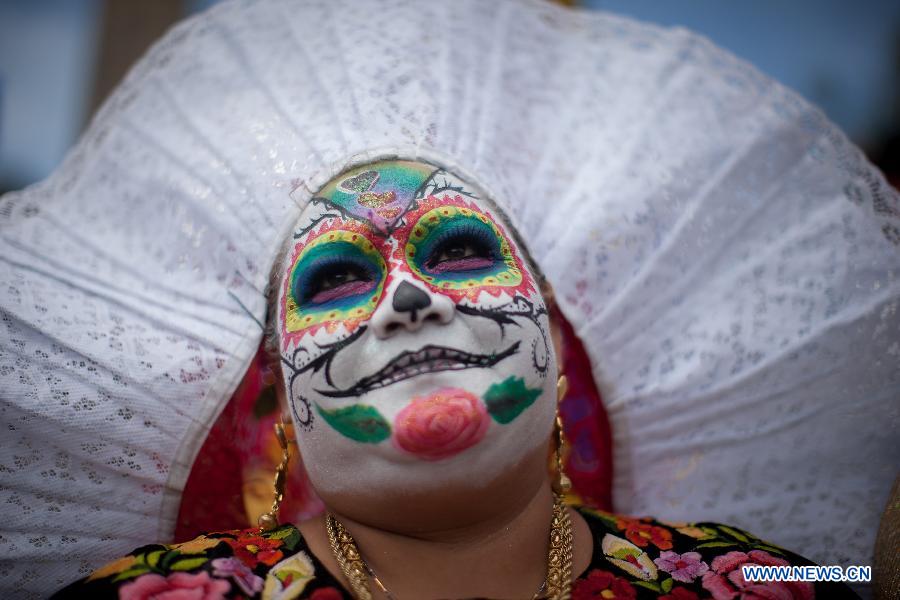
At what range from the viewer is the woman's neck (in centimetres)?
164

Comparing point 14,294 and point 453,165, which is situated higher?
point 453,165

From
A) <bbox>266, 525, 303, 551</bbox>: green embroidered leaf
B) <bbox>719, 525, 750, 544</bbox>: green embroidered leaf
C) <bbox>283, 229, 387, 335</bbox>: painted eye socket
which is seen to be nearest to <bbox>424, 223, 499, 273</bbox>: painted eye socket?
<bbox>283, 229, 387, 335</bbox>: painted eye socket

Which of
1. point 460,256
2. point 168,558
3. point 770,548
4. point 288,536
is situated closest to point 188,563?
point 168,558

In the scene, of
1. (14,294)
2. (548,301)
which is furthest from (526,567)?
(14,294)

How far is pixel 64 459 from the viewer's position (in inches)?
73.4

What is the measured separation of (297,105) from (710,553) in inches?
60.4

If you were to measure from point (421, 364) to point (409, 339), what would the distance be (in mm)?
57

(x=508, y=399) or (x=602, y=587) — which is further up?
(x=508, y=399)

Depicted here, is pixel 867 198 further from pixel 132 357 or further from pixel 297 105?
pixel 132 357

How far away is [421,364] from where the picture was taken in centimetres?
155

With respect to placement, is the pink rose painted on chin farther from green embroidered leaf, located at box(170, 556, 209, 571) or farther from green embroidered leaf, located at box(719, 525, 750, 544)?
green embroidered leaf, located at box(719, 525, 750, 544)

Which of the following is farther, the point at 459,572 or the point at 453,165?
the point at 453,165

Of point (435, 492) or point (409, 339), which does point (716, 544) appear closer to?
point (435, 492)

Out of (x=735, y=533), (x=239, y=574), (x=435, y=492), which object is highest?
(x=435, y=492)
